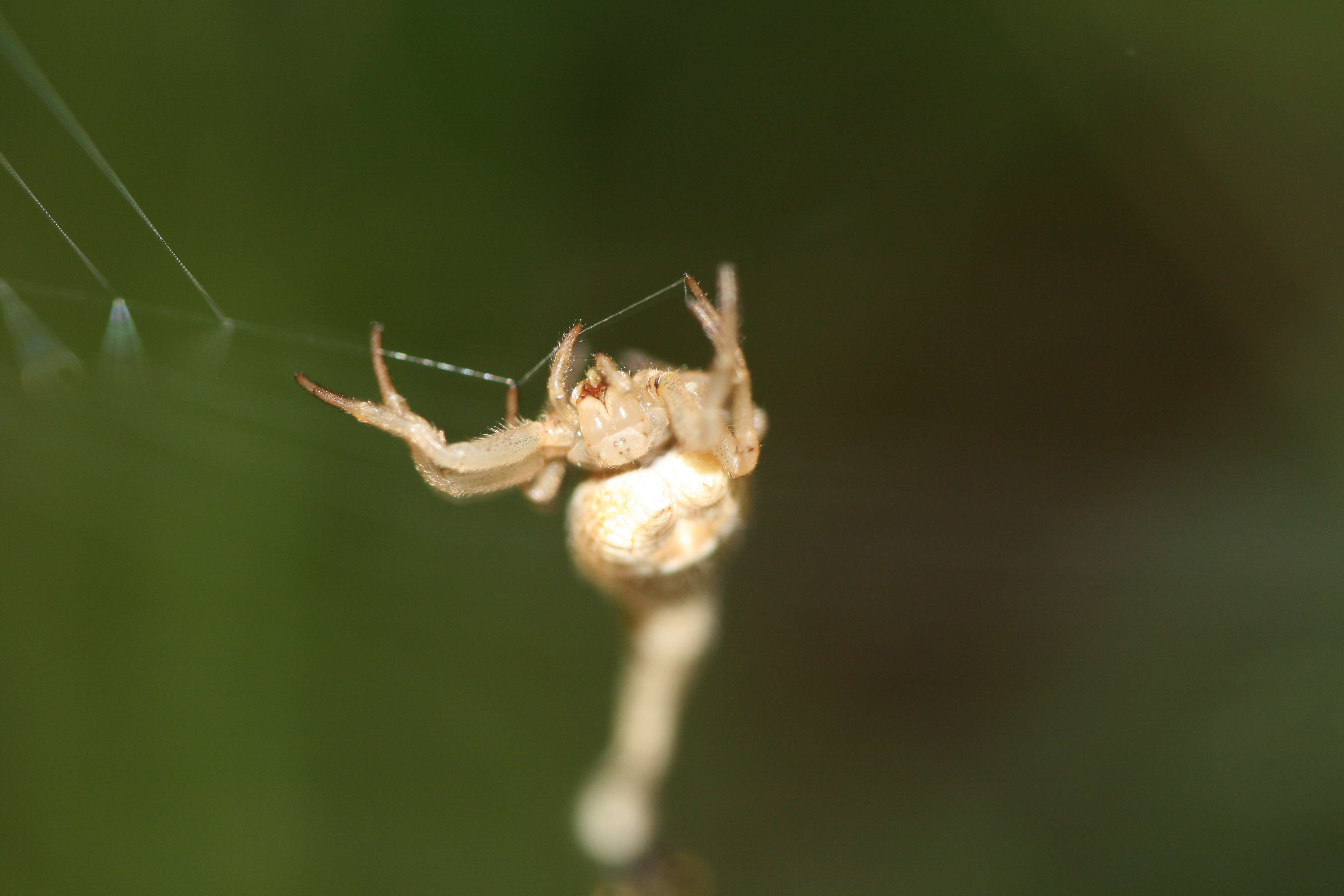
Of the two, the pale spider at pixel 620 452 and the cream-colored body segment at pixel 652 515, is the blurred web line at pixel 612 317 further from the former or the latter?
the cream-colored body segment at pixel 652 515

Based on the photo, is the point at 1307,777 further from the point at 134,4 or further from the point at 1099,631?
the point at 134,4

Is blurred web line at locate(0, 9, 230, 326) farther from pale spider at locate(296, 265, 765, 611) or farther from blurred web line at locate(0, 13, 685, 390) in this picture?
pale spider at locate(296, 265, 765, 611)

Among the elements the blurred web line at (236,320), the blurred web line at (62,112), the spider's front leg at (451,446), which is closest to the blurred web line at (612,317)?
the blurred web line at (236,320)

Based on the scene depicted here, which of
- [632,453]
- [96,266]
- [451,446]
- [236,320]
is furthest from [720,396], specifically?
[96,266]

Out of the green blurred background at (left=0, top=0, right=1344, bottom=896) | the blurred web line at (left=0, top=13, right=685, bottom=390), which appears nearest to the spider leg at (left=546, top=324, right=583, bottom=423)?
the blurred web line at (left=0, top=13, right=685, bottom=390)

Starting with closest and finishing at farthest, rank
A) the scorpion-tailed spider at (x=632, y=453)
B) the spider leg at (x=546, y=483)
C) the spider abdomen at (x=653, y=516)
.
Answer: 1. the scorpion-tailed spider at (x=632, y=453)
2. the spider abdomen at (x=653, y=516)
3. the spider leg at (x=546, y=483)

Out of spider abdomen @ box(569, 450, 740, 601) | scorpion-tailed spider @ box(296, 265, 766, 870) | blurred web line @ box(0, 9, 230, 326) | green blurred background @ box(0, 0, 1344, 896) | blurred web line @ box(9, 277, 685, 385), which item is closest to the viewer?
scorpion-tailed spider @ box(296, 265, 766, 870)

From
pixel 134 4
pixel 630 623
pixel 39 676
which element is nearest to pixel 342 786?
Answer: pixel 39 676
